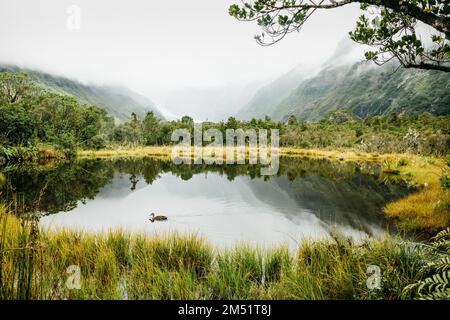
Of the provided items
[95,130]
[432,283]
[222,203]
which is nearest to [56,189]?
[222,203]

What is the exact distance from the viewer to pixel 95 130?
51500mm

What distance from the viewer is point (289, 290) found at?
14.3ft

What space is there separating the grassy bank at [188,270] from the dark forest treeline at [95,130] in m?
23.7

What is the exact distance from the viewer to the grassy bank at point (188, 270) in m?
4.04

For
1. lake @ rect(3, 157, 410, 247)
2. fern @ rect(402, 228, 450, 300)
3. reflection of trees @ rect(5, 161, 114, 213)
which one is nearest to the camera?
fern @ rect(402, 228, 450, 300)

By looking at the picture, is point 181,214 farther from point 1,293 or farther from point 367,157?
point 367,157

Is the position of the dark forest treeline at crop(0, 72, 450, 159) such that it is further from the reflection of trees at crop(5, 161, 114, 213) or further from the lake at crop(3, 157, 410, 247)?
the lake at crop(3, 157, 410, 247)

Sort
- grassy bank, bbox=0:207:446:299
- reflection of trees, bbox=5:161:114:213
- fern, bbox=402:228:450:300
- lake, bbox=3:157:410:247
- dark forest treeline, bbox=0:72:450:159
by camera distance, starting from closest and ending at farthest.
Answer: fern, bbox=402:228:450:300 → grassy bank, bbox=0:207:446:299 → lake, bbox=3:157:410:247 → reflection of trees, bbox=5:161:114:213 → dark forest treeline, bbox=0:72:450:159

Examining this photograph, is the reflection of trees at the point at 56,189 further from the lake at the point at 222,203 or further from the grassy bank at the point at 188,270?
the grassy bank at the point at 188,270

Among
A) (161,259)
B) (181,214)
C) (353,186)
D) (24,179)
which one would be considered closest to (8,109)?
(24,179)

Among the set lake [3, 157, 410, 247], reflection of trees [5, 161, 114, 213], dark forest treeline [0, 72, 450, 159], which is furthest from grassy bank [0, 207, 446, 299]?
dark forest treeline [0, 72, 450, 159]

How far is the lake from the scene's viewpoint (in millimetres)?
9844

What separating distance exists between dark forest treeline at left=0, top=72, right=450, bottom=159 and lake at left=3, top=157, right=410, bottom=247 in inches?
486

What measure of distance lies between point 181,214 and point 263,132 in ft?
161
